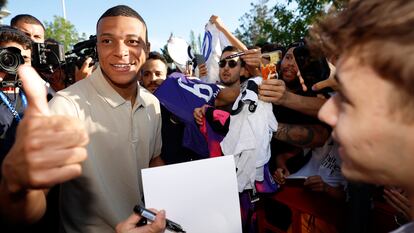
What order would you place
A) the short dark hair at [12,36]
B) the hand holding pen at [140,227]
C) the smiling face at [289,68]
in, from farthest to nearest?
the smiling face at [289,68] → the short dark hair at [12,36] → the hand holding pen at [140,227]

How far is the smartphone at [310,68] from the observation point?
7.80ft

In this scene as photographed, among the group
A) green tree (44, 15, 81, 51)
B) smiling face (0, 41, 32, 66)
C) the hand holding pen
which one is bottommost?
the hand holding pen

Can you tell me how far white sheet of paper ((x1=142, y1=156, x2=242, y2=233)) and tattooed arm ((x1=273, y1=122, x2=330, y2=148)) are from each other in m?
0.89

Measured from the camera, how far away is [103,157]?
185 centimetres

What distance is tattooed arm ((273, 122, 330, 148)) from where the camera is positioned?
8.06ft

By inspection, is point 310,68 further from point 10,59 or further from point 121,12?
point 10,59

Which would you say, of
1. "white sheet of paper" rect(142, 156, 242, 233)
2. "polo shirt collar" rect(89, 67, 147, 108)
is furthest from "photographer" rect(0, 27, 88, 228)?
"polo shirt collar" rect(89, 67, 147, 108)

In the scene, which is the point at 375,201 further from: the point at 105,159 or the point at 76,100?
the point at 76,100

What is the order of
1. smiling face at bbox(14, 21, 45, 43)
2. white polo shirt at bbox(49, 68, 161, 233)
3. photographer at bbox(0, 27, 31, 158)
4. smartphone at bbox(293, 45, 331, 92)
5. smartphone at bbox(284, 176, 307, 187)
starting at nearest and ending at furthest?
white polo shirt at bbox(49, 68, 161, 233) → photographer at bbox(0, 27, 31, 158) → smartphone at bbox(293, 45, 331, 92) → smartphone at bbox(284, 176, 307, 187) → smiling face at bbox(14, 21, 45, 43)

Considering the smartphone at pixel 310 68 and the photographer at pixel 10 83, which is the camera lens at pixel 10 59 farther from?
the smartphone at pixel 310 68

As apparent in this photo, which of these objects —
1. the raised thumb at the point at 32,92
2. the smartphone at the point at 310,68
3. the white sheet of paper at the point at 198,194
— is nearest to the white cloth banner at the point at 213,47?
the smartphone at the point at 310,68

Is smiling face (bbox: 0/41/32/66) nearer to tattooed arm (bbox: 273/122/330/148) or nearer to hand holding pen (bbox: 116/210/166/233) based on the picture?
hand holding pen (bbox: 116/210/166/233)

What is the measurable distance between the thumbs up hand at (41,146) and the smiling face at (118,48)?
1.25 meters

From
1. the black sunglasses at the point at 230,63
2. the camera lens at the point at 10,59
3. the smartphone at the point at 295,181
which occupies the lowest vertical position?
the smartphone at the point at 295,181
